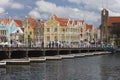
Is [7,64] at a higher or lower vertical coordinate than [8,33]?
lower

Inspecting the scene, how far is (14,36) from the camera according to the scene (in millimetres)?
198875

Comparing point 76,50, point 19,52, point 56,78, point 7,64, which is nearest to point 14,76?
point 56,78

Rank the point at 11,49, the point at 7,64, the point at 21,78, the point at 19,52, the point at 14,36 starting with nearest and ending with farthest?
the point at 21,78
the point at 7,64
the point at 11,49
the point at 19,52
the point at 14,36

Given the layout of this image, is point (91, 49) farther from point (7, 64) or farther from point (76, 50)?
point (7, 64)

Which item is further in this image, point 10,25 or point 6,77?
point 10,25

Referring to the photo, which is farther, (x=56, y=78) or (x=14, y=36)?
(x=14, y=36)

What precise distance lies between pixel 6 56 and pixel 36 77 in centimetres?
4575

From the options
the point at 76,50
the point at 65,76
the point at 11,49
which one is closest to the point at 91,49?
the point at 76,50

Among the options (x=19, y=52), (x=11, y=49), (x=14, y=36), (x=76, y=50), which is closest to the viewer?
(x=11, y=49)

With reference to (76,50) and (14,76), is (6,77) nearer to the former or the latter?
(14,76)

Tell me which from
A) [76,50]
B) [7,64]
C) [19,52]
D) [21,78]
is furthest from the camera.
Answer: [76,50]

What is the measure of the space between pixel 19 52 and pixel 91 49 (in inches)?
2687

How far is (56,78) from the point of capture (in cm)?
7950

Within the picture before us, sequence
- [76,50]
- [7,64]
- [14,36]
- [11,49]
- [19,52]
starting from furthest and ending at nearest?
[14,36] → [76,50] → [19,52] → [11,49] → [7,64]
